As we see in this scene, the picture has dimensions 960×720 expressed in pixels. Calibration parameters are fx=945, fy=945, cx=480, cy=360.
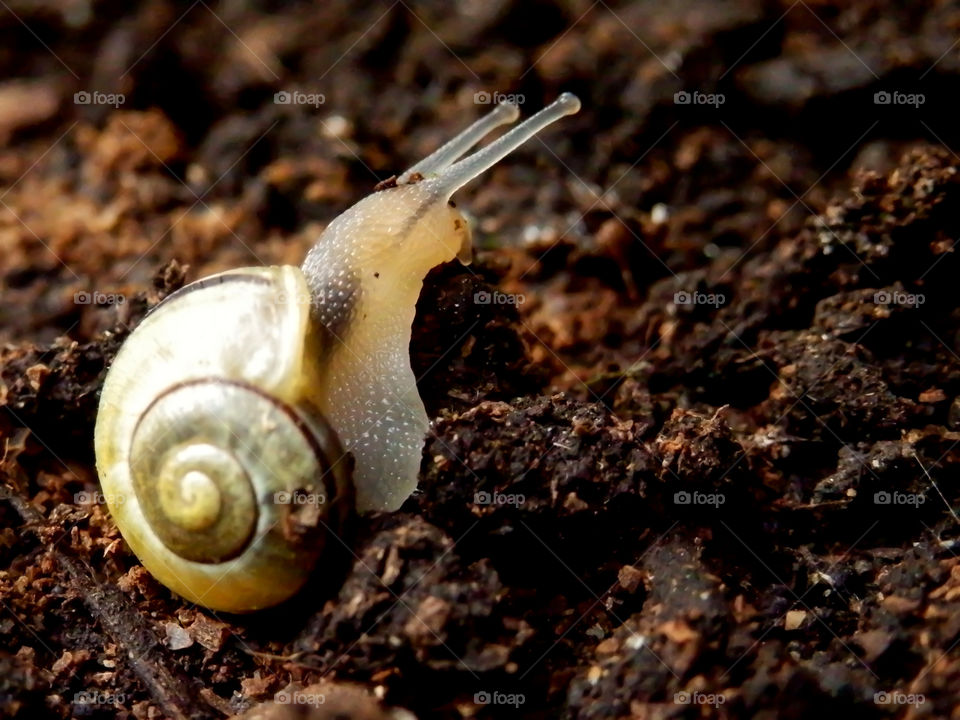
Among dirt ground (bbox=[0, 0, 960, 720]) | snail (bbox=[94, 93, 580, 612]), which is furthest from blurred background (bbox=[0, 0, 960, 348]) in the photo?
snail (bbox=[94, 93, 580, 612])

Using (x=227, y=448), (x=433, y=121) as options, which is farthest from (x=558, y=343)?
(x=227, y=448)

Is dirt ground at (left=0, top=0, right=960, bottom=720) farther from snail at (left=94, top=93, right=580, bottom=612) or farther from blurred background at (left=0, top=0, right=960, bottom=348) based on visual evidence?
snail at (left=94, top=93, right=580, bottom=612)

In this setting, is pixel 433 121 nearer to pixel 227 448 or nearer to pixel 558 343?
pixel 558 343

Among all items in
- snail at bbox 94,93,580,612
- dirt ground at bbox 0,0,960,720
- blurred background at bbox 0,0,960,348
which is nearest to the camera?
dirt ground at bbox 0,0,960,720

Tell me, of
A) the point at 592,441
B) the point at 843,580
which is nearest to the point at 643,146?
the point at 592,441

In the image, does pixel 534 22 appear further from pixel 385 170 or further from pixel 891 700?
pixel 891 700

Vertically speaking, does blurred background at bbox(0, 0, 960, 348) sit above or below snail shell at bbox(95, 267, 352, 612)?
above
